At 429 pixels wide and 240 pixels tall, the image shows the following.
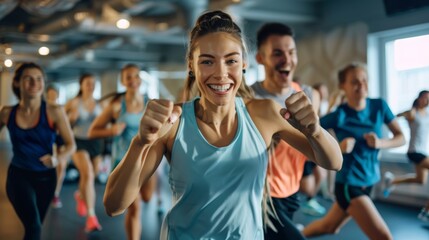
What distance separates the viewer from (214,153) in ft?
A: 4.18

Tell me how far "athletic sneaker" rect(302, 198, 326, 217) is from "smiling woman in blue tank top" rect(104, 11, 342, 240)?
11.1 feet

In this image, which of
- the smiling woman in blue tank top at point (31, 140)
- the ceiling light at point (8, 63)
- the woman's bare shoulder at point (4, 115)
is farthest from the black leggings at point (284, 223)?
the ceiling light at point (8, 63)

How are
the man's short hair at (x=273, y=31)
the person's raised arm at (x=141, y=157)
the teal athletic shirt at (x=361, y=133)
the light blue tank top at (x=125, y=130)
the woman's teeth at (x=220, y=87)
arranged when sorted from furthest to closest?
1. the light blue tank top at (x=125, y=130)
2. the teal athletic shirt at (x=361, y=133)
3. the man's short hair at (x=273, y=31)
4. the woman's teeth at (x=220, y=87)
5. the person's raised arm at (x=141, y=157)

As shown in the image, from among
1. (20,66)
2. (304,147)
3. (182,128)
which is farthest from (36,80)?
(304,147)

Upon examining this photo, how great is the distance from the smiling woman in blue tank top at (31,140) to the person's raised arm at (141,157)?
1566mm

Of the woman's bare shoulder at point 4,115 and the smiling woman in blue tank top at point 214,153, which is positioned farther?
the woman's bare shoulder at point 4,115

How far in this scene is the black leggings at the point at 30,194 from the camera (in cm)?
257

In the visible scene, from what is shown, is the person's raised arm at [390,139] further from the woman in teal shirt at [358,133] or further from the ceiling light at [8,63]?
the ceiling light at [8,63]

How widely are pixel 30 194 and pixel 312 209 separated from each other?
2.90 m

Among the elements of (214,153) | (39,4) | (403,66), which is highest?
(39,4)

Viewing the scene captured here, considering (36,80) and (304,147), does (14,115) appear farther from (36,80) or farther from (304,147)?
(304,147)

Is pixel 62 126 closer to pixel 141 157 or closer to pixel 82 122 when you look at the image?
pixel 141 157

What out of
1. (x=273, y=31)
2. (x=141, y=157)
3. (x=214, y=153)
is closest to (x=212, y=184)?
(x=214, y=153)

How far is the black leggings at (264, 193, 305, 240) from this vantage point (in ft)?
6.52
